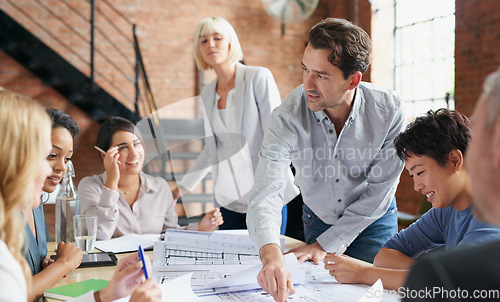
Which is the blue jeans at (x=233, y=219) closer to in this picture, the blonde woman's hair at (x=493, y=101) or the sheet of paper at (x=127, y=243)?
the sheet of paper at (x=127, y=243)

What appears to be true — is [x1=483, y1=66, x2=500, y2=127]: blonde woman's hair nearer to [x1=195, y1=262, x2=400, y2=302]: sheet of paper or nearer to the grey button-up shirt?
[x1=195, y1=262, x2=400, y2=302]: sheet of paper

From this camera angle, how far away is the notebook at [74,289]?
44.7 inches

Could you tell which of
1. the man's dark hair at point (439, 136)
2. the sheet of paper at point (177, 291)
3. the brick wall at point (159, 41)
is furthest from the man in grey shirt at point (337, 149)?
the brick wall at point (159, 41)

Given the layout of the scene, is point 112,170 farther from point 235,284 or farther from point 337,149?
point 235,284

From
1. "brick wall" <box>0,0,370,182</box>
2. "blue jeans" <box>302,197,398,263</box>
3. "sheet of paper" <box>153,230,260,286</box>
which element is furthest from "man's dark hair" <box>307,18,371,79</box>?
"brick wall" <box>0,0,370,182</box>

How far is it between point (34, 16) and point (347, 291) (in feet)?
15.7

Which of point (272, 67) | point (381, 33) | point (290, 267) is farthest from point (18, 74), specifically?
point (290, 267)

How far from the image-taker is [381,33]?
5492 mm

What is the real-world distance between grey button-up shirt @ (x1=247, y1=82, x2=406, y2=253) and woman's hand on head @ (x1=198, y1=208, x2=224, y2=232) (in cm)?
49

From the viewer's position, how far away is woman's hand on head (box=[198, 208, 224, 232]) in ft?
6.41

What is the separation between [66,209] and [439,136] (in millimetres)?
1139

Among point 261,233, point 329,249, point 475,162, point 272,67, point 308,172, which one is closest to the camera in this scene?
point 475,162

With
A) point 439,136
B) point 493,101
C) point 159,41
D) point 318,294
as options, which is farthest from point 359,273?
point 159,41

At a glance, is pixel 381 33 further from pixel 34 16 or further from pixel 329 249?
pixel 329 249
